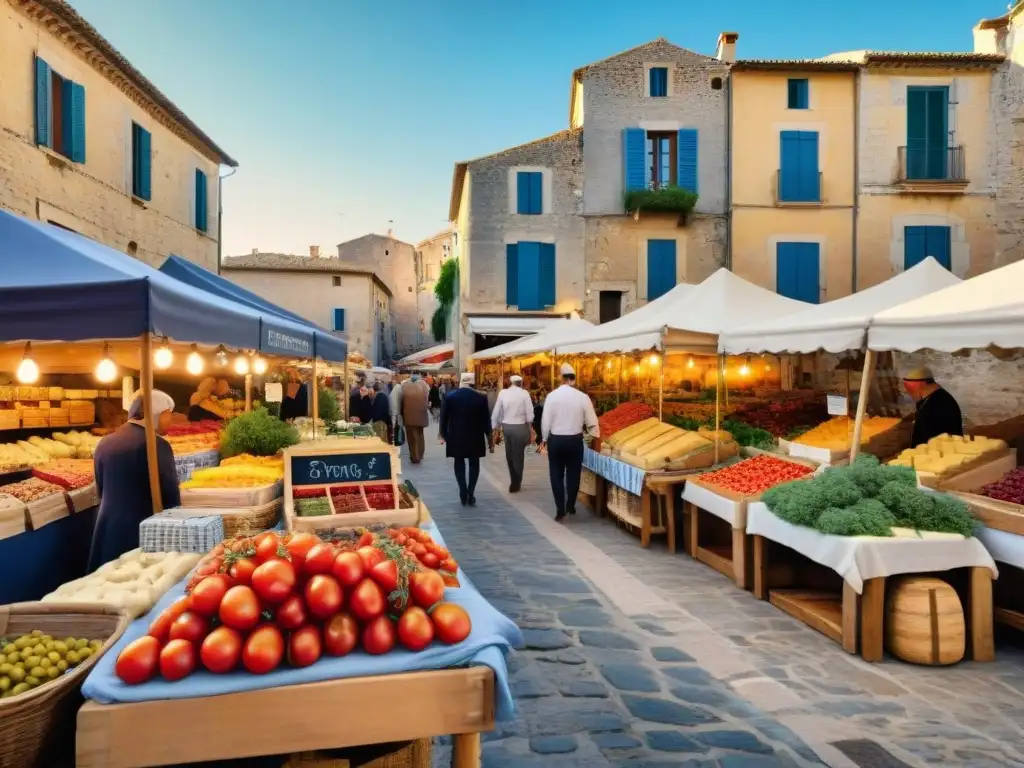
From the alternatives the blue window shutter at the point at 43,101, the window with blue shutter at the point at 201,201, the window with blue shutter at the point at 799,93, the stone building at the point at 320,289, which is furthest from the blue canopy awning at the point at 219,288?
the stone building at the point at 320,289

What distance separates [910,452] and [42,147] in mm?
12919

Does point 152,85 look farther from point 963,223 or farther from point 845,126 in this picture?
point 963,223

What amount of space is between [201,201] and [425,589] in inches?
689

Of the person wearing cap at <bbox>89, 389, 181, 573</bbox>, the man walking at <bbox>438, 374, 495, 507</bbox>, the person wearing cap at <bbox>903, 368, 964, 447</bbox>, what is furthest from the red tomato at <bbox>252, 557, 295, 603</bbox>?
the man walking at <bbox>438, 374, 495, 507</bbox>

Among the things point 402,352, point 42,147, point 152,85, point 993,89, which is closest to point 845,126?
point 993,89

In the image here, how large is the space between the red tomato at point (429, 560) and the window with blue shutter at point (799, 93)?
2041 centimetres

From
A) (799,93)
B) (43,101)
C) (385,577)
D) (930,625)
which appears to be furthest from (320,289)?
(385,577)

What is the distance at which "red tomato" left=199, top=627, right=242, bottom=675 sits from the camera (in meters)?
2.09

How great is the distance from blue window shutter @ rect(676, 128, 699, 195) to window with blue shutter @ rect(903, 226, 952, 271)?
619cm

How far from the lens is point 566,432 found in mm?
8055

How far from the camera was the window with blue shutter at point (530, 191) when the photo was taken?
2094 centimetres

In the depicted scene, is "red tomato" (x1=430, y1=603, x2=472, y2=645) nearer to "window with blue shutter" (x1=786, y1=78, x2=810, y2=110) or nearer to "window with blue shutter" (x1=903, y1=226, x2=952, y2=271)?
"window with blue shutter" (x1=903, y1=226, x2=952, y2=271)

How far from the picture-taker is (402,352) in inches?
1928

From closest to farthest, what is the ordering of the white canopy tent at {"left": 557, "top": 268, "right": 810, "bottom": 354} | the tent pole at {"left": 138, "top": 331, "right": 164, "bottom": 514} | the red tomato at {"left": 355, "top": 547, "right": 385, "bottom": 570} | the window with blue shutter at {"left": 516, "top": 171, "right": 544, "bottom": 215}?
1. the red tomato at {"left": 355, "top": 547, "right": 385, "bottom": 570}
2. the tent pole at {"left": 138, "top": 331, "right": 164, "bottom": 514}
3. the white canopy tent at {"left": 557, "top": 268, "right": 810, "bottom": 354}
4. the window with blue shutter at {"left": 516, "top": 171, "right": 544, "bottom": 215}
